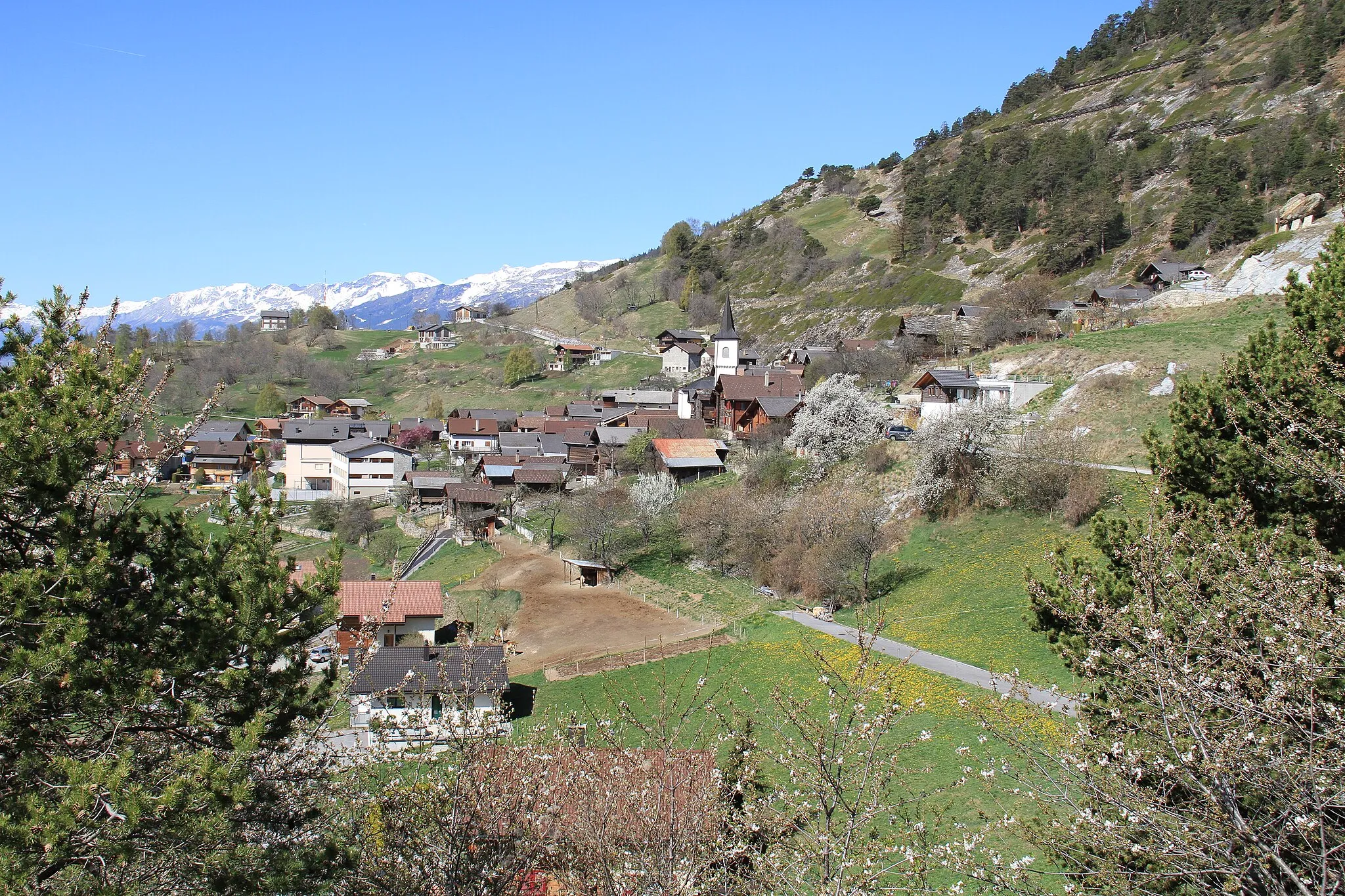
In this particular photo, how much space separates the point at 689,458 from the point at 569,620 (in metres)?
19.8

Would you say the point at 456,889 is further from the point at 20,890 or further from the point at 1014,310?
the point at 1014,310

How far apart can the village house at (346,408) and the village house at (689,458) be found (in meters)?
48.1

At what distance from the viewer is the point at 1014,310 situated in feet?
170

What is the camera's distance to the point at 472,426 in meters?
71.9

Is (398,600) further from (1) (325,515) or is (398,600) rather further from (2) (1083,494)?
(2) (1083,494)

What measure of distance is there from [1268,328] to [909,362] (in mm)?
43926

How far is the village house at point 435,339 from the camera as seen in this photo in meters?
119

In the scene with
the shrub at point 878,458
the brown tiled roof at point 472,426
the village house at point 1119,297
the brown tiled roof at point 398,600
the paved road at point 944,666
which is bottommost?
the brown tiled roof at point 398,600

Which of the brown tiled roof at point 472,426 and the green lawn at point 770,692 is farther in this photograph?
the brown tiled roof at point 472,426

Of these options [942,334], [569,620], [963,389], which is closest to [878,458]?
[963,389]

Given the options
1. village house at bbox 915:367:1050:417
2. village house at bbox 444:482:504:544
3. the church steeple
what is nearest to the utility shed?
village house at bbox 444:482:504:544

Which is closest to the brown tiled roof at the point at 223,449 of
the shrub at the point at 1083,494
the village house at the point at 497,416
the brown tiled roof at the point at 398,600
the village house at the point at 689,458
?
the village house at the point at 497,416

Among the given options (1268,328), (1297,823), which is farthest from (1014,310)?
(1297,823)

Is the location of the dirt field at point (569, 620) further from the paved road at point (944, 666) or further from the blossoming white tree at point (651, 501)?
the paved road at point (944, 666)
